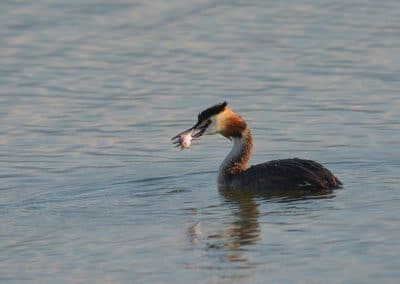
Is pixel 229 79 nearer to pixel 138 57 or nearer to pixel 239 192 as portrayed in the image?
pixel 138 57

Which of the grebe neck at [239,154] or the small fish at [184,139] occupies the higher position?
the small fish at [184,139]

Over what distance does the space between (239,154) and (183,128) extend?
70.7 inches

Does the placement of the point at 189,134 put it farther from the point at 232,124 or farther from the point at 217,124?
the point at 232,124

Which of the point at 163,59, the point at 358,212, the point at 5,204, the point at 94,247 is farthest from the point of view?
the point at 163,59

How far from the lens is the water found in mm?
11375

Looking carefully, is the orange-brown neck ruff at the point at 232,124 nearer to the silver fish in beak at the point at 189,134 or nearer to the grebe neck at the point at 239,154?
the grebe neck at the point at 239,154

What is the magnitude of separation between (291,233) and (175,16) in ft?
36.5

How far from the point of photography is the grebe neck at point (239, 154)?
49.8 ft

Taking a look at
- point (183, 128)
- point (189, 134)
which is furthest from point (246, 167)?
point (183, 128)

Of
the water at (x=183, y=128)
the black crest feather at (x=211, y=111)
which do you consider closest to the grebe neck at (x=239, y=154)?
the water at (x=183, y=128)

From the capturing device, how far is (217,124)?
1545 cm

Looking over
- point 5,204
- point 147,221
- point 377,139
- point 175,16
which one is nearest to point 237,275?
point 147,221

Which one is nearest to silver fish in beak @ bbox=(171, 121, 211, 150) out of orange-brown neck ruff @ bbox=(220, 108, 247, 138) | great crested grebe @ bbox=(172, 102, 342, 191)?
great crested grebe @ bbox=(172, 102, 342, 191)

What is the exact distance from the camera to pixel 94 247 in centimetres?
1182
